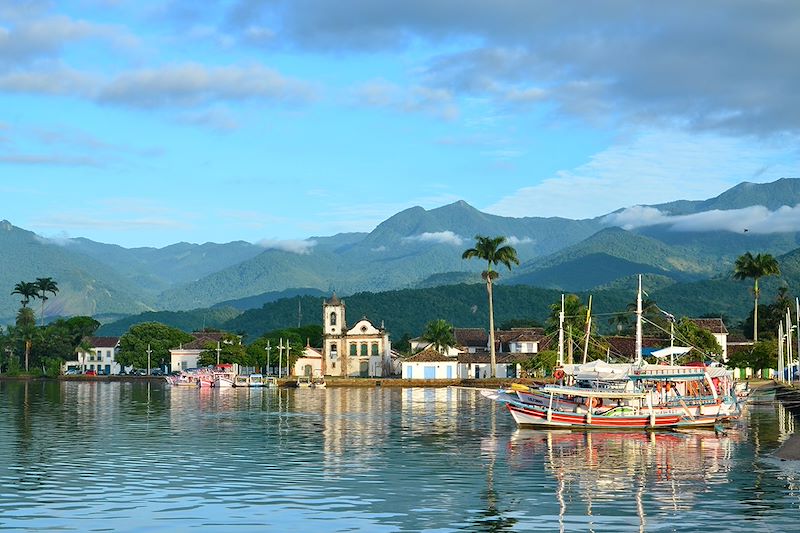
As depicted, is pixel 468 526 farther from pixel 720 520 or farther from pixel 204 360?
pixel 204 360

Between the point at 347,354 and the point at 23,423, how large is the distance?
10850cm

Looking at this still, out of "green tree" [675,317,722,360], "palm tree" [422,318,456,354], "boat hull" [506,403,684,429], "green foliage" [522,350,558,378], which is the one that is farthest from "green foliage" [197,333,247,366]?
"boat hull" [506,403,684,429]

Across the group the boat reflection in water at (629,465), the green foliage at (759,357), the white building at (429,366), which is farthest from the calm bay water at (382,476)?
the white building at (429,366)

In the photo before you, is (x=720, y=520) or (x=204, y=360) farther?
(x=204, y=360)

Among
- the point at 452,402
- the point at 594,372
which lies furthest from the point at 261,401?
the point at 594,372

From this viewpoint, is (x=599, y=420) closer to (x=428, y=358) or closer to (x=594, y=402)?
(x=594, y=402)

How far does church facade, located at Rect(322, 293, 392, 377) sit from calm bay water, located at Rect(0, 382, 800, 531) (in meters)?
101

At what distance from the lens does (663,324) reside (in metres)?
186

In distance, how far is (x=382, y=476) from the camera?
46.8 metres

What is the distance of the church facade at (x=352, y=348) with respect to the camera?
185 metres

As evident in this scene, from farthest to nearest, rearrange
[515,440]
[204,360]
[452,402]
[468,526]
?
[204,360] → [452,402] → [515,440] → [468,526]

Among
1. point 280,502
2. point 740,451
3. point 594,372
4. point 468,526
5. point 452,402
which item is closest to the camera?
point 468,526

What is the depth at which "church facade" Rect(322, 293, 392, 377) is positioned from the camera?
18475 cm

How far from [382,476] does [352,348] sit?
13897cm
